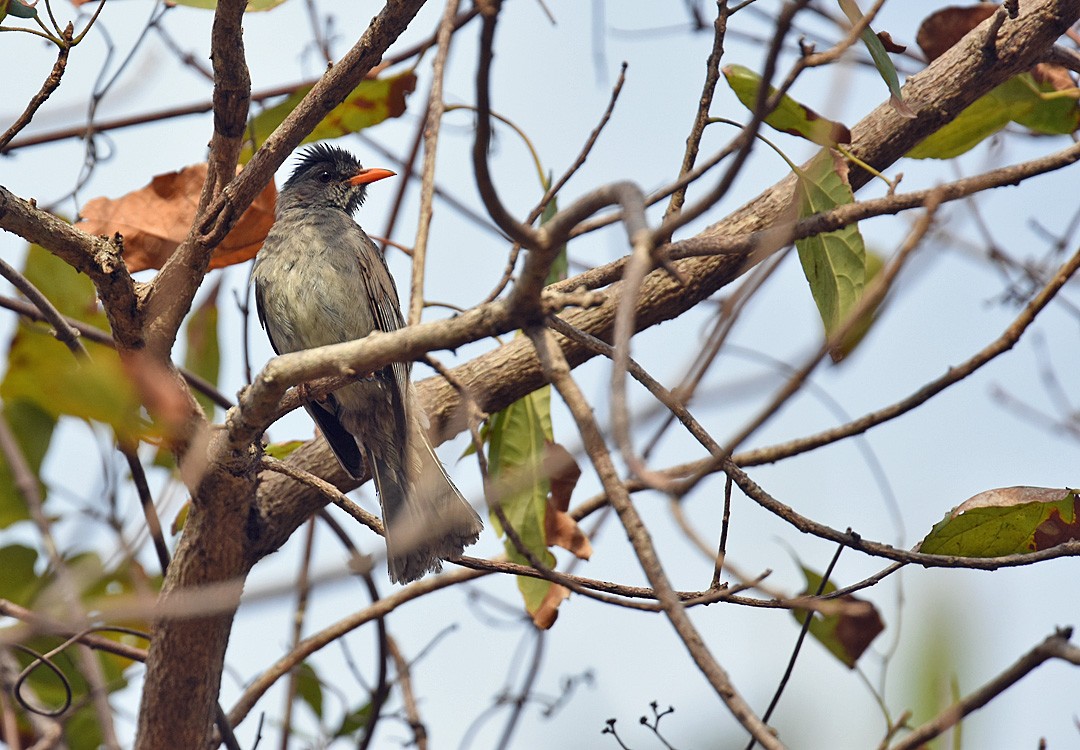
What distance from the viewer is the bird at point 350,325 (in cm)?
415

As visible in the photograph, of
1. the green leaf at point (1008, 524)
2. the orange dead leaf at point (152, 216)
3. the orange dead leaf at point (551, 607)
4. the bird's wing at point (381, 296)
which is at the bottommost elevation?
the green leaf at point (1008, 524)

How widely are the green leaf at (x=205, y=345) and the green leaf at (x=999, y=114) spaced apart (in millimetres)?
2708

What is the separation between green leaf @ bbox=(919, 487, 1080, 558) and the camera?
270cm

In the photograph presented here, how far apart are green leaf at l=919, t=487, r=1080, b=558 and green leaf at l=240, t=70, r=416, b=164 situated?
7.65 ft

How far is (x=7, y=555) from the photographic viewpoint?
4.52m

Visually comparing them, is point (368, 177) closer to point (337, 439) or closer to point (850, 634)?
point (337, 439)

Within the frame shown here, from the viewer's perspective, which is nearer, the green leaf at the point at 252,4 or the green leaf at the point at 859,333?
the green leaf at the point at 859,333

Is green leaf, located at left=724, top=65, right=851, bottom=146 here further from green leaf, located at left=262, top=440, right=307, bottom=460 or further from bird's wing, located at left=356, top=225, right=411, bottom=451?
green leaf, located at left=262, top=440, right=307, bottom=460

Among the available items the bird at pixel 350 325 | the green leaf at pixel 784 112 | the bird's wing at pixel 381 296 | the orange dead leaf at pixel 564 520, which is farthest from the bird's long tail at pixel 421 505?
the green leaf at pixel 784 112

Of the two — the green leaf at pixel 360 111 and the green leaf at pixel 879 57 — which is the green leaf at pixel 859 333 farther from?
the green leaf at pixel 360 111

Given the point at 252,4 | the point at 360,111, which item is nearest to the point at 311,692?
the point at 360,111

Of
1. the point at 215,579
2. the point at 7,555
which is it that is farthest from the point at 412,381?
the point at 7,555

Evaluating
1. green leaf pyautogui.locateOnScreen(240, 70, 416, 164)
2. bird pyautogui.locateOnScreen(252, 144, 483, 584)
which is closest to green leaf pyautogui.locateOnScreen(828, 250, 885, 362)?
bird pyautogui.locateOnScreen(252, 144, 483, 584)

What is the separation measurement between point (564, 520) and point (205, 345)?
5.64 feet
